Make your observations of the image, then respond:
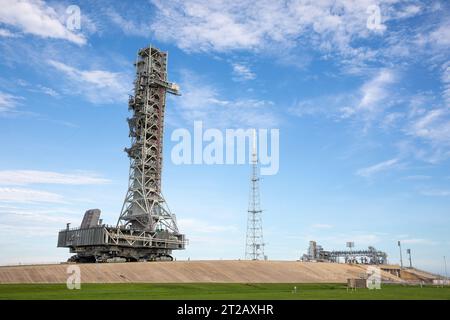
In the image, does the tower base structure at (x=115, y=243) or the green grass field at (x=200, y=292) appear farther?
the tower base structure at (x=115, y=243)

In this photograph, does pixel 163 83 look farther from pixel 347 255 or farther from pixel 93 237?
pixel 347 255

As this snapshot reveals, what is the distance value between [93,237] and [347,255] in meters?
70.9

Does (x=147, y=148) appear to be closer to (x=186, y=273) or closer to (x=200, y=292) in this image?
(x=186, y=273)

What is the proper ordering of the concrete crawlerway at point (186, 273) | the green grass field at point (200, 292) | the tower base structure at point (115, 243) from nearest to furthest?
the green grass field at point (200, 292)
the concrete crawlerway at point (186, 273)
the tower base structure at point (115, 243)

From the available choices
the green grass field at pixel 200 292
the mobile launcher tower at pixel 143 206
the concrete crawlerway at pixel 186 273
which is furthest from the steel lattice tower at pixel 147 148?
the green grass field at pixel 200 292

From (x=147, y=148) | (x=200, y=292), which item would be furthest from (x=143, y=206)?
(x=200, y=292)

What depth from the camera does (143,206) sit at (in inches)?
3797

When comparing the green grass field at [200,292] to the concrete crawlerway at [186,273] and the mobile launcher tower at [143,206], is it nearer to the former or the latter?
the concrete crawlerway at [186,273]

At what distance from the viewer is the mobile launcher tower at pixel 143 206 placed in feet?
283

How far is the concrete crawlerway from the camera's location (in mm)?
56844

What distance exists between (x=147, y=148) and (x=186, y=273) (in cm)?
4090

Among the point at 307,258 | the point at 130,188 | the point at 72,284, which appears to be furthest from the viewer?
the point at 307,258
